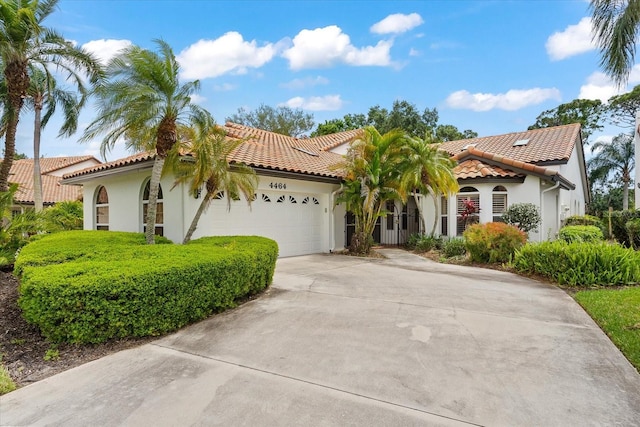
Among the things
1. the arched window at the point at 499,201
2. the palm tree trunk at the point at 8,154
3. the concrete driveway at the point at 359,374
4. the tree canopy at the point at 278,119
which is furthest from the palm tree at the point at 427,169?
the tree canopy at the point at 278,119

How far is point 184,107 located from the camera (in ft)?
28.7

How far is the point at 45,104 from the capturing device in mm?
20234

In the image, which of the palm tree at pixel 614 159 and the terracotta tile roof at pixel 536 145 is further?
the palm tree at pixel 614 159

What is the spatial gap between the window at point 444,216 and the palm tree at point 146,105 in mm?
11257

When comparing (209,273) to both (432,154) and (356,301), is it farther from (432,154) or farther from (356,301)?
(432,154)

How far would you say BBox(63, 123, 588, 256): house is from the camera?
11711 mm

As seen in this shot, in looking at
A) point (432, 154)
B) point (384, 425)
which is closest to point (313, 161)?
point (432, 154)

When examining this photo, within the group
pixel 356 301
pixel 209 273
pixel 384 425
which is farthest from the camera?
pixel 356 301

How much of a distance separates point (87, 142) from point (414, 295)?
7898mm

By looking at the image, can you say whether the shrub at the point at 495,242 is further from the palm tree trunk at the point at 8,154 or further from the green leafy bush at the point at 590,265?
the palm tree trunk at the point at 8,154

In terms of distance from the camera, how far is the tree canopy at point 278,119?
1741 inches

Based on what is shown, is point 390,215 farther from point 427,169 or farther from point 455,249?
point 455,249

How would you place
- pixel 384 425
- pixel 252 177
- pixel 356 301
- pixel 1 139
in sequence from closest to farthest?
pixel 384 425 → pixel 356 301 → pixel 252 177 → pixel 1 139

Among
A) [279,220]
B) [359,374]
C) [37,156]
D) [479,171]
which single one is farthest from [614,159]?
[37,156]
